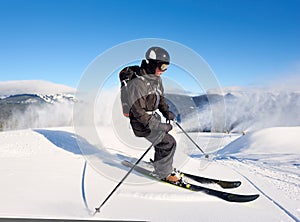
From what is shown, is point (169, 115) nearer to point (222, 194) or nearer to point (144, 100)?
point (144, 100)

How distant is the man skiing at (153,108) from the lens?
190 cm

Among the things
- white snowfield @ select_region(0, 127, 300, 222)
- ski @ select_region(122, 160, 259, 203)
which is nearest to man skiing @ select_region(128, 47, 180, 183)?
ski @ select_region(122, 160, 259, 203)

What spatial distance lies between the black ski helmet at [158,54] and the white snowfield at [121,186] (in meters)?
0.90

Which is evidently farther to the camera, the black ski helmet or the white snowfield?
the black ski helmet

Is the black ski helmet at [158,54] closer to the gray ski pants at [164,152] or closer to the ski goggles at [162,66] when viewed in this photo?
the ski goggles at [162,66]

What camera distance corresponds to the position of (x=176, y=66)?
1902 millimetres

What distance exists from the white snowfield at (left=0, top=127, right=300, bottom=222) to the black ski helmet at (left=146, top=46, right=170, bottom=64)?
2.95ft

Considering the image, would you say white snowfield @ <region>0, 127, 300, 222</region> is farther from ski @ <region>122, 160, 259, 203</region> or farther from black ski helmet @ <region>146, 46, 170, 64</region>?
black ski helmet @ <region>146, 46, 170, 64</region>

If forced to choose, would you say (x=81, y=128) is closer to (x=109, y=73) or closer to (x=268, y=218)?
(x=109, y=73)

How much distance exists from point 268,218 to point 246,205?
21 centimetres

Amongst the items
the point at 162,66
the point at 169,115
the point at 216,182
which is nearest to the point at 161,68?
the point at 162,66

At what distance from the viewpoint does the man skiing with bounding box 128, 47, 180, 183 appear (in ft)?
6.23

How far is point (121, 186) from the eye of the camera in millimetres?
1959

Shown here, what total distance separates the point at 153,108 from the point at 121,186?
65cm
